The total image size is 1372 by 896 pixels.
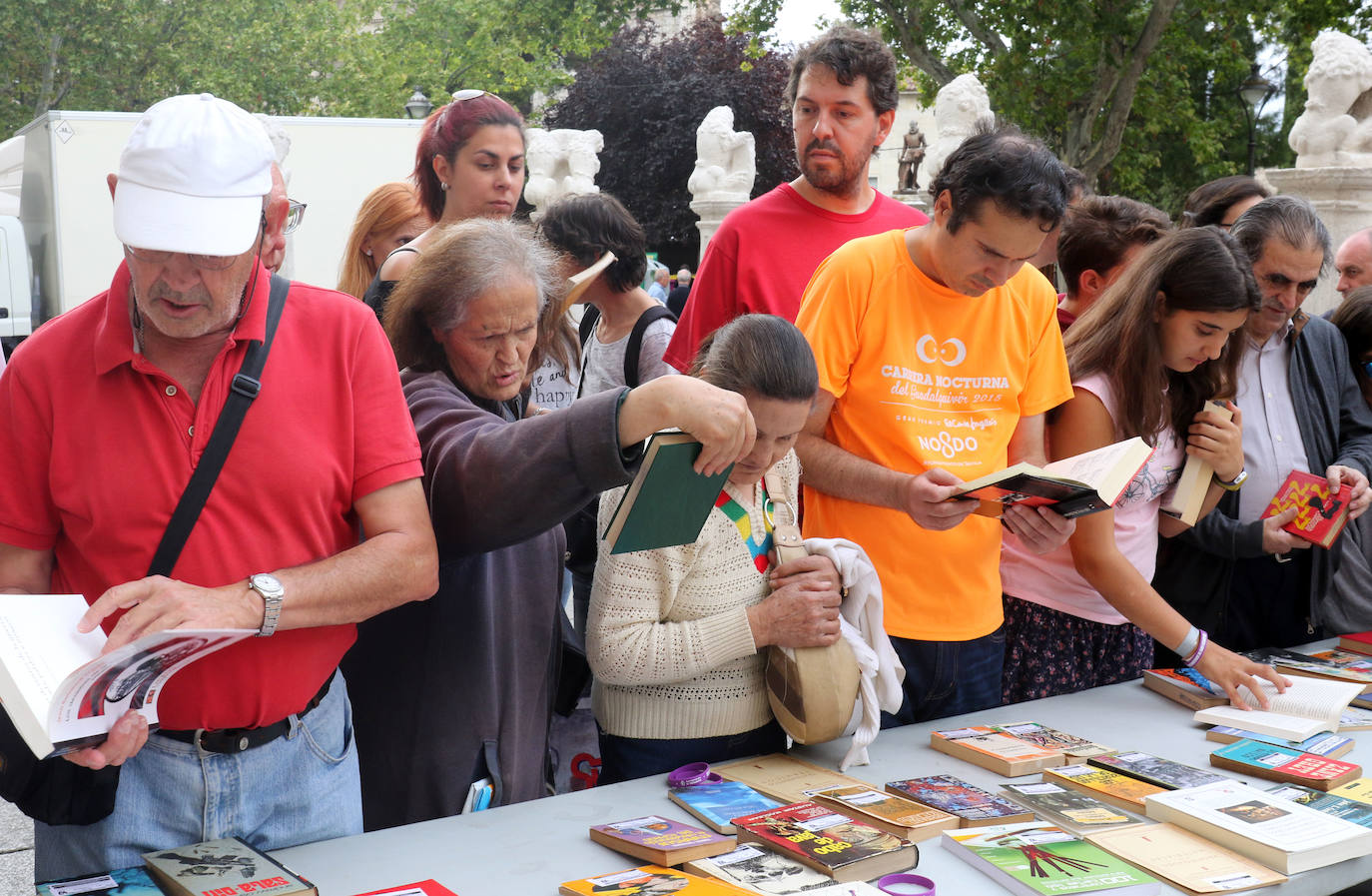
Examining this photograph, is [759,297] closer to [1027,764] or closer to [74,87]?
[1027,764]

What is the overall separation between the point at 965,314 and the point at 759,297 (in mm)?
666

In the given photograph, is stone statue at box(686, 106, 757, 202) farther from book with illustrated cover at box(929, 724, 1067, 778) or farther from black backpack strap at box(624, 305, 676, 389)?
book with illustrated cover at box(929, 724, 1067, 778)

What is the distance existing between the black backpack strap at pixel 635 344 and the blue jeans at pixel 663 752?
1.38 metres

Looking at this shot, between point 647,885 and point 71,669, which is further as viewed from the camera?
point 647,885

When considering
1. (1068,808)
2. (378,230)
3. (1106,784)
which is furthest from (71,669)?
(378,230)

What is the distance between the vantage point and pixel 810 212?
10.4ft

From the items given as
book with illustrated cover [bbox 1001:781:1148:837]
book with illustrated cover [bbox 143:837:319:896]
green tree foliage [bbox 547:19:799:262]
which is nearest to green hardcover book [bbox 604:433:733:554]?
book with illustrated cover [bbox 143:837:319:896]

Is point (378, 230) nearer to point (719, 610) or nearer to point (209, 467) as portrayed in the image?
point (719, 610)

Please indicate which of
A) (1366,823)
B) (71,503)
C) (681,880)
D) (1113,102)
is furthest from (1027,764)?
(1113,102)

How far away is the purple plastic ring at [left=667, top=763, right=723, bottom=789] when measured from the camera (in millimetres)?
2094

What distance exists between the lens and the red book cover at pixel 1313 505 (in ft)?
9.87

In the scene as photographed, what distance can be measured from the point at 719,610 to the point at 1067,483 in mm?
656

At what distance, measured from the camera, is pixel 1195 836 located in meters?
1.96

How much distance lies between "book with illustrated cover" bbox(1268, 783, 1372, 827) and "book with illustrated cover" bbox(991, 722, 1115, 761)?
1.00ft
